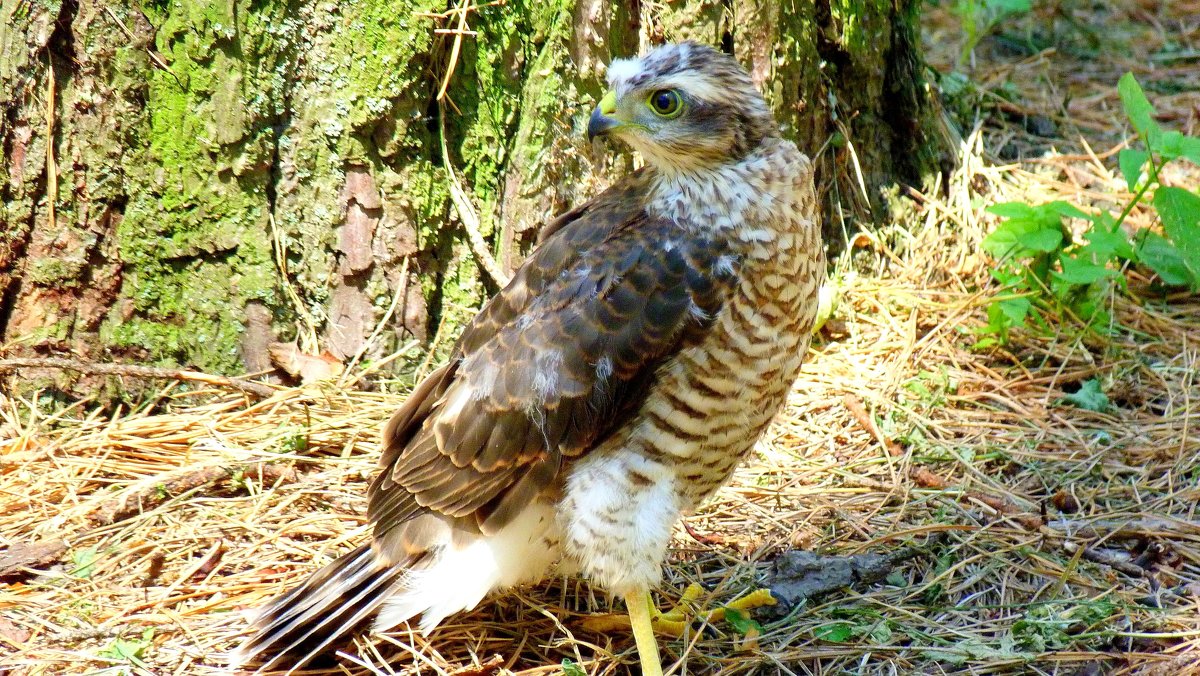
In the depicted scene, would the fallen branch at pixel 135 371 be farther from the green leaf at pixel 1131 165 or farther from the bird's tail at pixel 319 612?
the green leaf at pixel 1131 165

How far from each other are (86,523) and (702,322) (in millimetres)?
2335

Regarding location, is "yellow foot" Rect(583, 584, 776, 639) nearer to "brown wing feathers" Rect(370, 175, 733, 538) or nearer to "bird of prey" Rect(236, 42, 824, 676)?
"bird of prey" Rect(236, 42, 824, 676)

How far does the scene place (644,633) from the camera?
11.2 ft

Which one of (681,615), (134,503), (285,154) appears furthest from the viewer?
(285,154)

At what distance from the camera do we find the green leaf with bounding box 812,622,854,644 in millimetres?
3467

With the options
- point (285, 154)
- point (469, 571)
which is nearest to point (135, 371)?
point (285, 154)

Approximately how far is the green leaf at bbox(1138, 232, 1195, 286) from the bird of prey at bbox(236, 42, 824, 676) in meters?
2.00

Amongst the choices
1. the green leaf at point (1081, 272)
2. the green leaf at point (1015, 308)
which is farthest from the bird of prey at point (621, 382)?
the green leaf at point (1081, 272)

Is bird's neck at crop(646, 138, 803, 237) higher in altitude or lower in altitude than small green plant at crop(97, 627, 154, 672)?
higher

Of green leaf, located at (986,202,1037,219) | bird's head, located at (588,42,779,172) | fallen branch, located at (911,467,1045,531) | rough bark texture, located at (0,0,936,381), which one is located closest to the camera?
bird's head, located at (588,42,779,172)

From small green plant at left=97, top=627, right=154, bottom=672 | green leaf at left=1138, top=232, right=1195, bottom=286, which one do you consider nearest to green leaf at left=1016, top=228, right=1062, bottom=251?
green leaf at left=1138, top=232, right=1195, bottom=286

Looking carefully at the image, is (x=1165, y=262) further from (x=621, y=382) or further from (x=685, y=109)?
(x=621, y=382)

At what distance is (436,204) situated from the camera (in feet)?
14.3

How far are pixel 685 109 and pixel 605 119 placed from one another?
0.85 ft
